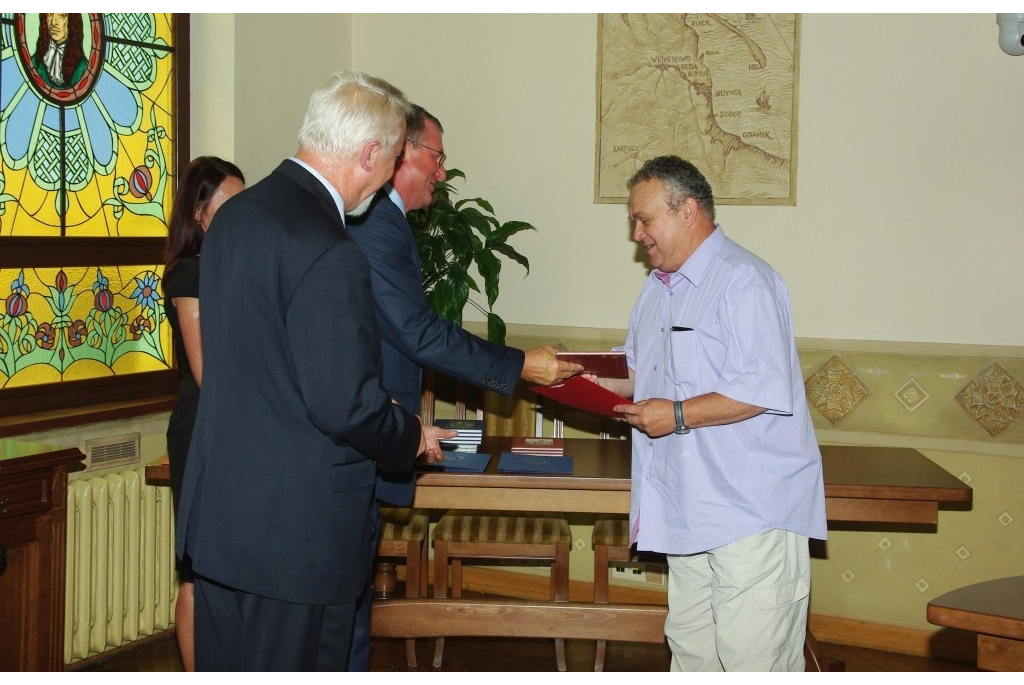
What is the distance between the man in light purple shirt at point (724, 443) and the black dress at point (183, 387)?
122cm

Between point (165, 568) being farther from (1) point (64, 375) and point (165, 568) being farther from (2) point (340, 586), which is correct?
(2) point (340, 586)

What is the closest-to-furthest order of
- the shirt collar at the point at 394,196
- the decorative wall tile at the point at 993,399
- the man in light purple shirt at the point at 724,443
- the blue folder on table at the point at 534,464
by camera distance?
the man in light purple shirt at the point at 724,443, the shirt collar at the point at 394,196, the blue folder on table at the point at 534,464, the decorative wall tile at the point at 993,399

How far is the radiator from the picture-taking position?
11.8 feet

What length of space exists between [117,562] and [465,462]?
1439mm

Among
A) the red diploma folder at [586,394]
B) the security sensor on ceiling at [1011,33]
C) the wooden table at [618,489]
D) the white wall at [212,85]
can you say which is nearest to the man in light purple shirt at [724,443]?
the red diploma folder at [586,394]

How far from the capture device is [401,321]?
2.80 meters

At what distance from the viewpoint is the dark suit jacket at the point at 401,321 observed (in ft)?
9.12

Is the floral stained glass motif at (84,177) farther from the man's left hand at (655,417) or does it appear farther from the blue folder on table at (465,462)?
the man's left hand at (655,417)

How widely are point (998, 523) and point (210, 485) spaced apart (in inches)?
125

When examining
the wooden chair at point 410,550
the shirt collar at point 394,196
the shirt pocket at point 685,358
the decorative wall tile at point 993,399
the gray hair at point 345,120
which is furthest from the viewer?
the decorative wall tile at point 993,399

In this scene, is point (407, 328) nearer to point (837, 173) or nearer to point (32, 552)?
point (32, 552)

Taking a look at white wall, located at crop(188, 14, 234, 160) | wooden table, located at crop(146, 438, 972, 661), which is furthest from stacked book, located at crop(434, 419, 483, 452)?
white wall, located at crop(188, 14, 234, 160)

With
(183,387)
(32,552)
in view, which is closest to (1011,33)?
(183,387)
